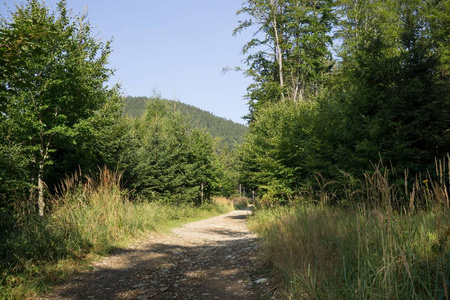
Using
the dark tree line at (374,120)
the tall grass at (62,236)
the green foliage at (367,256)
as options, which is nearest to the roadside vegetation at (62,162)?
the tall grass at (62,236)

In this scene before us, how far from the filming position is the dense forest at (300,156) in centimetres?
321

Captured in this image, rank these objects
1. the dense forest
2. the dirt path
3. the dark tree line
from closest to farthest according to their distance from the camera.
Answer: the dense forest
the dirt path
the dark tree line

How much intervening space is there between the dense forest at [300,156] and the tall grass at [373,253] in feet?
0.08

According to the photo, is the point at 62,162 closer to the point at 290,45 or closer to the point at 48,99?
the point at 48,99

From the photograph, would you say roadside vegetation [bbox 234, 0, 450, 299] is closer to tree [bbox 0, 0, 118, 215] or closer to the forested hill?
tree [bbox 0, 0, 118, 215]

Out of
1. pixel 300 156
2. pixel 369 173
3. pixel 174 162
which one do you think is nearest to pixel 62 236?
pixel 369 173

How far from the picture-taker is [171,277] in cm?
522

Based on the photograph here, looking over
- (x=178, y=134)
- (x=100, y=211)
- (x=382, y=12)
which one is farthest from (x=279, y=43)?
(x=100, y=211)

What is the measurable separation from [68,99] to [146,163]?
872 centimetres

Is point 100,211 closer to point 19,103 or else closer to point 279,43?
point 19,103

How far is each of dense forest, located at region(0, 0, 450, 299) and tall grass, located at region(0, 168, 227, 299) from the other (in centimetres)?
4

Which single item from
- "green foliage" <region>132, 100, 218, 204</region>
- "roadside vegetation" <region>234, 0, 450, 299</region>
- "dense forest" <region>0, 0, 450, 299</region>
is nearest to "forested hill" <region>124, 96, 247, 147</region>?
"green foliage" <region>132, 100, 218, 204</region>

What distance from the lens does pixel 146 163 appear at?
62.4 feet

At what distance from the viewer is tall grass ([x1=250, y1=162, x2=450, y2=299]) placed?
8.56 feet
